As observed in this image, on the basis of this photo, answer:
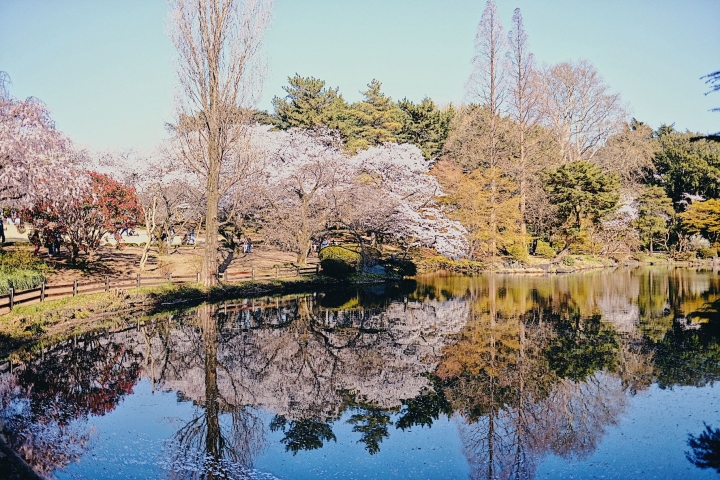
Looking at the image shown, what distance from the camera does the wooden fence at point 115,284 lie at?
15883 mm

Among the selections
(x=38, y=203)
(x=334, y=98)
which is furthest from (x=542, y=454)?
(x=334, y=98)

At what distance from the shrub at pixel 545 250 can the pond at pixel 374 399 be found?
21915 millimetres

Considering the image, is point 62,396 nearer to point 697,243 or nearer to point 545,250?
point 545,250

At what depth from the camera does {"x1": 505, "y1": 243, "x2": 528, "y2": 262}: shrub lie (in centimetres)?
3719

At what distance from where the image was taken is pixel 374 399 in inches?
385

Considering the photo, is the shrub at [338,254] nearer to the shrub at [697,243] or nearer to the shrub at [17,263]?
the shrub at [17,263]

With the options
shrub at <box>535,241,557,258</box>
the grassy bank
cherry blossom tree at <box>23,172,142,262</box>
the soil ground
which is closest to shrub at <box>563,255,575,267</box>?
shrub at <box>535,241,557,258</box>

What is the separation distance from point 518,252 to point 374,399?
29.3 m

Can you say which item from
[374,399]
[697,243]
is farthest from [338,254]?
[697,243]

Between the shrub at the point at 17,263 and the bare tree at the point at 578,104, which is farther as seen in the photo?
the bare tree at the point at 578,104

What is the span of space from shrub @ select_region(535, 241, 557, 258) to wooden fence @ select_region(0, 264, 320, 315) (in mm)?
18385

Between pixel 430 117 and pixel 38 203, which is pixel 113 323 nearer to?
pixel 38 203

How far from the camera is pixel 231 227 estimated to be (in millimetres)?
37094

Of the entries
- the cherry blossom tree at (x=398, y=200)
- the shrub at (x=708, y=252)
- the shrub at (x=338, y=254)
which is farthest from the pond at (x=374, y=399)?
the shrub at (x=708, y=252)
